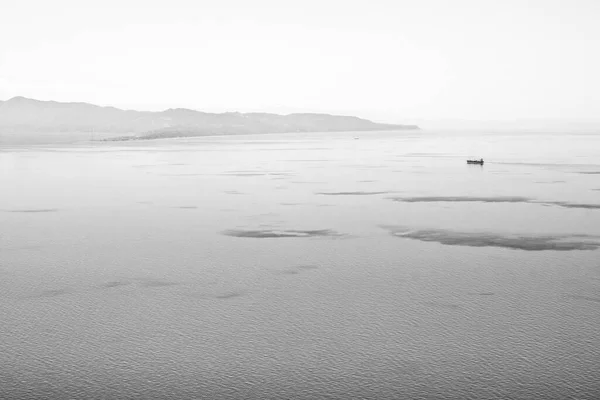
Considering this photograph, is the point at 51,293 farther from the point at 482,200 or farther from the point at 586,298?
the point at 482,200

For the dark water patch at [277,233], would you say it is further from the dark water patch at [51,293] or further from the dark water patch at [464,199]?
the dark water patch at [464,199]

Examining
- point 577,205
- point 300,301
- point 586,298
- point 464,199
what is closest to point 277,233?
point 300,301

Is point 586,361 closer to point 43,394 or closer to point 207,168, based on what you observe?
point 43,394

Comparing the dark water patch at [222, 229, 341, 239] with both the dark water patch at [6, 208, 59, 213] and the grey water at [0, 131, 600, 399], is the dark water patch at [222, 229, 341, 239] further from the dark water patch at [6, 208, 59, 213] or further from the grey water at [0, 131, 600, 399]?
the dark water patch at [6, 208, 59, 213]

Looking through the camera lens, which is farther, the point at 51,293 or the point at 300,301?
the point at 51,293

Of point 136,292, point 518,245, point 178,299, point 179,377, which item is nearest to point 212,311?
point 178,299

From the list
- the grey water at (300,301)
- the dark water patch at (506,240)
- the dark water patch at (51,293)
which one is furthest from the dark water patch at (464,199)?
the dark water patch at (51,293)

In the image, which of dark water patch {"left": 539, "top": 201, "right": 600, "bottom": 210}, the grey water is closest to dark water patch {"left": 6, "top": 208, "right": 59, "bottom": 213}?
the grey water
